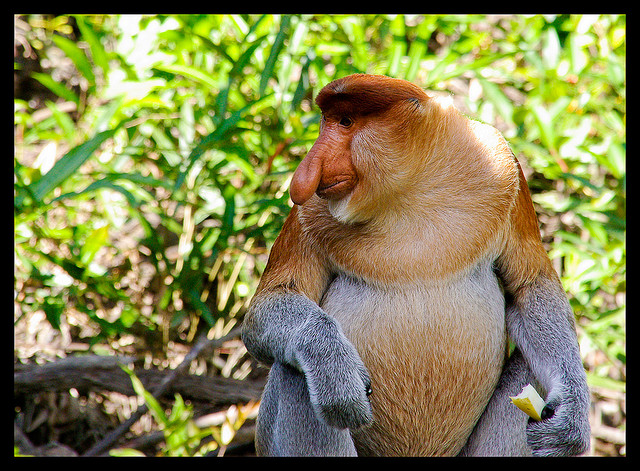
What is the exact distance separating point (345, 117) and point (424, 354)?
65 centimetres

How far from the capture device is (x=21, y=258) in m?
2.96

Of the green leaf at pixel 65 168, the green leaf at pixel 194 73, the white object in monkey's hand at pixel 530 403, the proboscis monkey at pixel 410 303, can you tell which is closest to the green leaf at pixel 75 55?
the green leaf at pixel 194 73

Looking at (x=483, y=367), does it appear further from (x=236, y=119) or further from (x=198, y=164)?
(x=198, y=164)

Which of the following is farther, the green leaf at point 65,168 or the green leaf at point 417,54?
the green leaf at point 417,54

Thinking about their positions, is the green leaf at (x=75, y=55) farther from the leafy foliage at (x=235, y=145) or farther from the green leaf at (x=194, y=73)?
the green leaf at (x=194, y=73)

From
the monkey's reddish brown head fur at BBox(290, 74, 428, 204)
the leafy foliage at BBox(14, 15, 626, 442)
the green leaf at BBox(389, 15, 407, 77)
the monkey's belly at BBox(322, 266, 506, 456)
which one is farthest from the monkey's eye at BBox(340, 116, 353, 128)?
the green leaf at BBox(389, 15, 407, 77)

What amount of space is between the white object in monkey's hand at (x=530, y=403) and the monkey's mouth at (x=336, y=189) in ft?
2.16

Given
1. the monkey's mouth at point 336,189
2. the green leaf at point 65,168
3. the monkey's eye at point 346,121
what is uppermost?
the monkey's eye at point 346,121

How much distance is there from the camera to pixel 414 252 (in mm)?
1682

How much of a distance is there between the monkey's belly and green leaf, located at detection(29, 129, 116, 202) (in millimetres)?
1390

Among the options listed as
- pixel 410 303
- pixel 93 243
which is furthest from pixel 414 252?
pixel 93 243

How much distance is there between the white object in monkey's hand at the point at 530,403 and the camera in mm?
1595

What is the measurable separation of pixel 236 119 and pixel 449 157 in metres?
1.19
